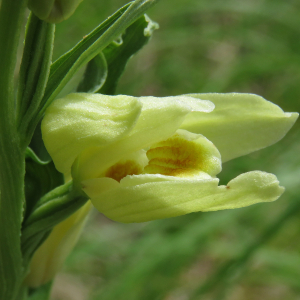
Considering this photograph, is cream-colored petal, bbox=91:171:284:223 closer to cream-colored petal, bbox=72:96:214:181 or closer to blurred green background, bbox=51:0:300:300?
cream-colored petal, bbox=72:96:214:181

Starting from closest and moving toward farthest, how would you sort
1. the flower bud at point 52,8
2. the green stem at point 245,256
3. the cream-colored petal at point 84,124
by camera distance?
the flower bud at point 52,8 < the cream-colored petal at point 84,124 < the green stem at point 245,256

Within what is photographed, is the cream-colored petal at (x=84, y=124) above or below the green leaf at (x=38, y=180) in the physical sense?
above

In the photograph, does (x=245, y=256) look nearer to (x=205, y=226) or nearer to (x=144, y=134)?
(x=205, y=226)

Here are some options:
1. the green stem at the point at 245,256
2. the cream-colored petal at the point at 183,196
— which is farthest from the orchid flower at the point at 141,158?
the green stem at the point at 245,256

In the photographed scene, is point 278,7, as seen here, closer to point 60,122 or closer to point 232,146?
point 232,146

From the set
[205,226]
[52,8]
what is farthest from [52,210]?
[205,226]

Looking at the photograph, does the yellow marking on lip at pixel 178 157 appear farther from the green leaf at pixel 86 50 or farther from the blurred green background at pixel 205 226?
the blurred green background at pixel 205 226

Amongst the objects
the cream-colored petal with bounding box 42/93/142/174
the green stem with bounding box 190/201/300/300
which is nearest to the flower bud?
the cream-colored petal with bounding box 42/93/142/174
